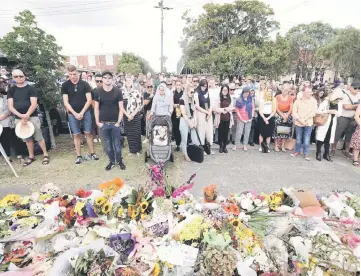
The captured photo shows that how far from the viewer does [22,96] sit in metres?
5.00

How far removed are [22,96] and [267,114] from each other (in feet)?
18.2

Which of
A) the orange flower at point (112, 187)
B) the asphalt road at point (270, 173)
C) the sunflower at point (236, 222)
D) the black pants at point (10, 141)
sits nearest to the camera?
the sunflower at point (236, 222)

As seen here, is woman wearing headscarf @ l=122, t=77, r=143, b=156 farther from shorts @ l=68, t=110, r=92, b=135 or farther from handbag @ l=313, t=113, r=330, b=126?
handbag @ l=313, t=113, r=330, b=126

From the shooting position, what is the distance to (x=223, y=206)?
8.78ft

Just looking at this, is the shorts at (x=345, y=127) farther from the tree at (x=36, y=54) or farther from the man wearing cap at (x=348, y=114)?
the tree at (x=36, y=54)

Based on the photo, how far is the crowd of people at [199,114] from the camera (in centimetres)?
499

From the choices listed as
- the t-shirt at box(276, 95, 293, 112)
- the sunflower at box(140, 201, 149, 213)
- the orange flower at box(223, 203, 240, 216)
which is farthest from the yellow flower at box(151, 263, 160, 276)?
the t-shirt at box(276, 95, 293, 112)

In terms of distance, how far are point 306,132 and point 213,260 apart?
4818 millimetres

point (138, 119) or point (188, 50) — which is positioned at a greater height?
point (188, 50)

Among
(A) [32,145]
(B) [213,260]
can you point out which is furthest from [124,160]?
(B) [213,260]

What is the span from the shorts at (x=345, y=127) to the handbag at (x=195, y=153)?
11.4ft

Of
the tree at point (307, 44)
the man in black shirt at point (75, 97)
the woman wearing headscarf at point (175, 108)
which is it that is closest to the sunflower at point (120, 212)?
the man in black shirt at point (75, 97)

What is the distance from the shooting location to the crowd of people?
4988mm

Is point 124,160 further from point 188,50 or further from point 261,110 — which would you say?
point 188,50
